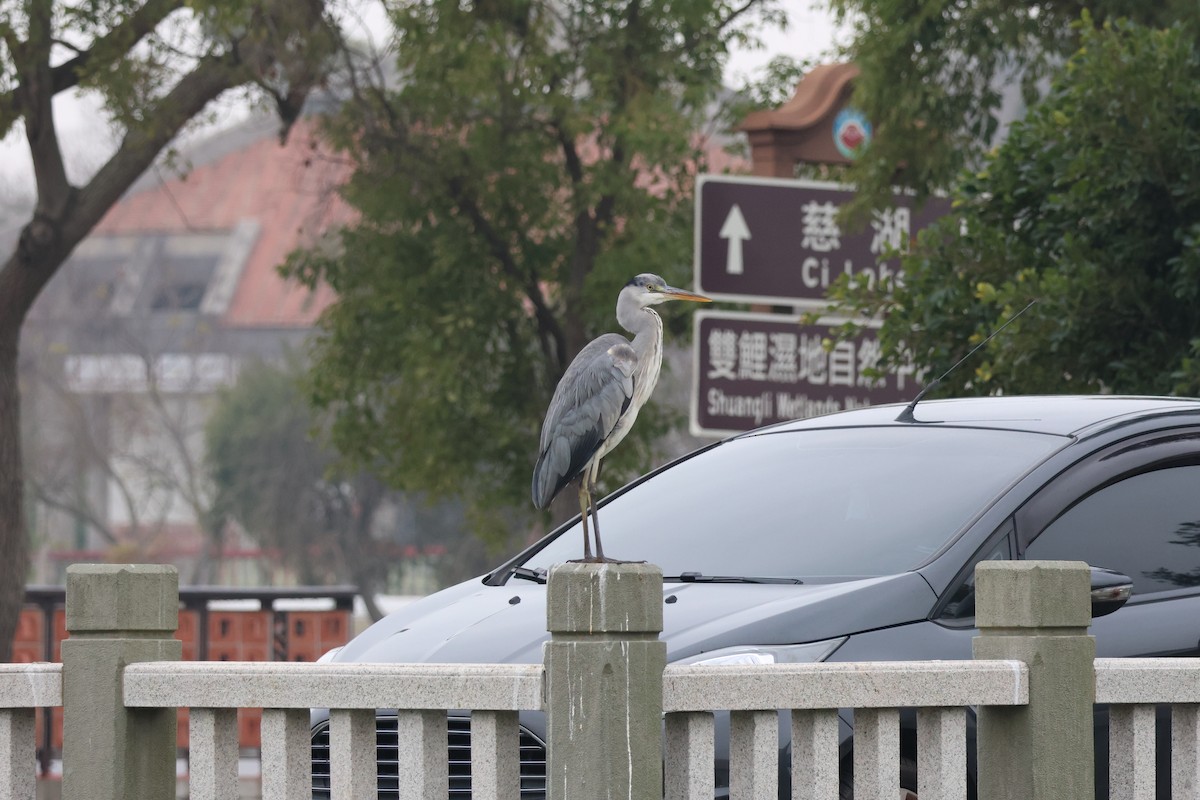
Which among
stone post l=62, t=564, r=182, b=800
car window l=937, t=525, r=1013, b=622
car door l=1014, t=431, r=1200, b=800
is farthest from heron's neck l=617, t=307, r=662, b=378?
stone post l=62, t=564, r=182, b=800

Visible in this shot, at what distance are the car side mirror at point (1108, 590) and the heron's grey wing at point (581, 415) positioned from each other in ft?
4.33

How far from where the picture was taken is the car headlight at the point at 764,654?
15.5ft

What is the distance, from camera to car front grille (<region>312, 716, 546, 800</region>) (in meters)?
4.74

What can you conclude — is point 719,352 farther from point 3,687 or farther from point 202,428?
point 202,428

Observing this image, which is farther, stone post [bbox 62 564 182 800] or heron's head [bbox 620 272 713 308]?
heron's head [bbox 620 272 713 308]

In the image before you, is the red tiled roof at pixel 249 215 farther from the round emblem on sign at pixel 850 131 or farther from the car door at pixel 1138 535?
the car door at pixel 1138 535

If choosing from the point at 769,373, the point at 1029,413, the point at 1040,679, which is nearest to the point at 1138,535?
the point at 1029,413

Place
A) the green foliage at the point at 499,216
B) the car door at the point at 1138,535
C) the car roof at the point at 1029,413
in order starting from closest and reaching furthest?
the car door at the point at 1138,535 → the car roof at the point at 1029,413 → the green foliage at the point at 499,216

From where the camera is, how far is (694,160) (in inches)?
789

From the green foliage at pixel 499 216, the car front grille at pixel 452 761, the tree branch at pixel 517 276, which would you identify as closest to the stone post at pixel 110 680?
the car front grille at pixel 452 761

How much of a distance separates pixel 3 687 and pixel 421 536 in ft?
164

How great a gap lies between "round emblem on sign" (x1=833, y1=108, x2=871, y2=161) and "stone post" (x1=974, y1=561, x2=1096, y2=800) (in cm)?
994

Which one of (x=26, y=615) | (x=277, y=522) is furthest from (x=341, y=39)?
(x=277, y=522)

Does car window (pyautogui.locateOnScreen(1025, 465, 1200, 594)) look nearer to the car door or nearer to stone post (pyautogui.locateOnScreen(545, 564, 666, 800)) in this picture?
the car door
